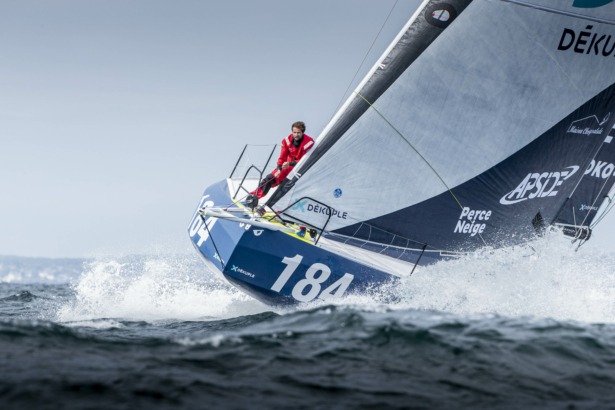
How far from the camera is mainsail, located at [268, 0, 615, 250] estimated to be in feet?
17.0

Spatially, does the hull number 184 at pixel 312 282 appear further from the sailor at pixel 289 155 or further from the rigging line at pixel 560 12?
the rigging line at pixel 560 12

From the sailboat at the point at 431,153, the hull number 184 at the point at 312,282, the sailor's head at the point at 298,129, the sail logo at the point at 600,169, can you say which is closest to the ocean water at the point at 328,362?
the hull number 184 at the point at 312,282

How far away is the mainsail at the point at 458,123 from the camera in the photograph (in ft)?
17.0

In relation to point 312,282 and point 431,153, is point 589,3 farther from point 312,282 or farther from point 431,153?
point 312,282

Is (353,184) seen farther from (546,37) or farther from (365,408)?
(365,408)

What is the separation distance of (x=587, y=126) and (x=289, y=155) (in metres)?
4.14

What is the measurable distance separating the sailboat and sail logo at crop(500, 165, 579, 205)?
0.9 inches

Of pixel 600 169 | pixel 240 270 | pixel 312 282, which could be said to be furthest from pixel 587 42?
pixel 240 270

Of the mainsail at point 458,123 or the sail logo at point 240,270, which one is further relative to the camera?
the mainsail at point 458,123

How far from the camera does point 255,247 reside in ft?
15.5

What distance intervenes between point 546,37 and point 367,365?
4866 mm

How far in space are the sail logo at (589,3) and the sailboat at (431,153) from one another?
12 millimetres

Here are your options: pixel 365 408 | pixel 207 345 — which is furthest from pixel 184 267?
pixel 365 408

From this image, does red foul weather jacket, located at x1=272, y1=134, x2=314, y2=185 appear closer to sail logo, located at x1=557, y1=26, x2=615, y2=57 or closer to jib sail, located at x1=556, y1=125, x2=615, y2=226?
sail logo, located at x1=557, y1=26, x2=615, y2=57
